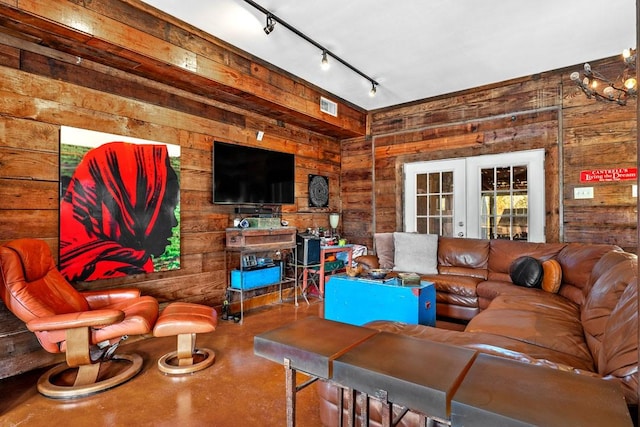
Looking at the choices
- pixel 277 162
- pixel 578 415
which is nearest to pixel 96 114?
pixel 277 162

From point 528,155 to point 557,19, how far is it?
167 centimetres

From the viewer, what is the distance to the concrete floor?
1963 mm

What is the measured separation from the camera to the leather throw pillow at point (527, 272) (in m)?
3.23

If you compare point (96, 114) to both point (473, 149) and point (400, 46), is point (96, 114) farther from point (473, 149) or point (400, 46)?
point (473, 149)

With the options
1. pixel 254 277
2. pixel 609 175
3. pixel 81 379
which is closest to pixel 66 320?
pixel 81 379

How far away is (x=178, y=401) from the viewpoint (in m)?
2.16

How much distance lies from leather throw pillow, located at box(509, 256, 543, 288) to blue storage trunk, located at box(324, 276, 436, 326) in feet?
3.04

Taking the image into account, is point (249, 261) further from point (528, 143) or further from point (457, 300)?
point (528, 143)

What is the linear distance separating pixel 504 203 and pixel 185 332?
3.90 meters

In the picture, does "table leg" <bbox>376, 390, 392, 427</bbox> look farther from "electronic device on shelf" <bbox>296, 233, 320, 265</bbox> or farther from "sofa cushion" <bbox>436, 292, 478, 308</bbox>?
"electronic device on shelf" <bbox>296, 233, 320, 265</bbox>

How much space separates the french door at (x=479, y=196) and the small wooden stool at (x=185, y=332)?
3.39 m

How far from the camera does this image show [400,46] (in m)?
3.40

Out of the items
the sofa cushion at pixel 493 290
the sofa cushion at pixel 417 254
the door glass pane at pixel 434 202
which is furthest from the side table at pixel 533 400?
the door glass pane at pixel 434 202

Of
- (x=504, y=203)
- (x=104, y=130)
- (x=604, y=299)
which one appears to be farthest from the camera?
(x=504, y=203)
